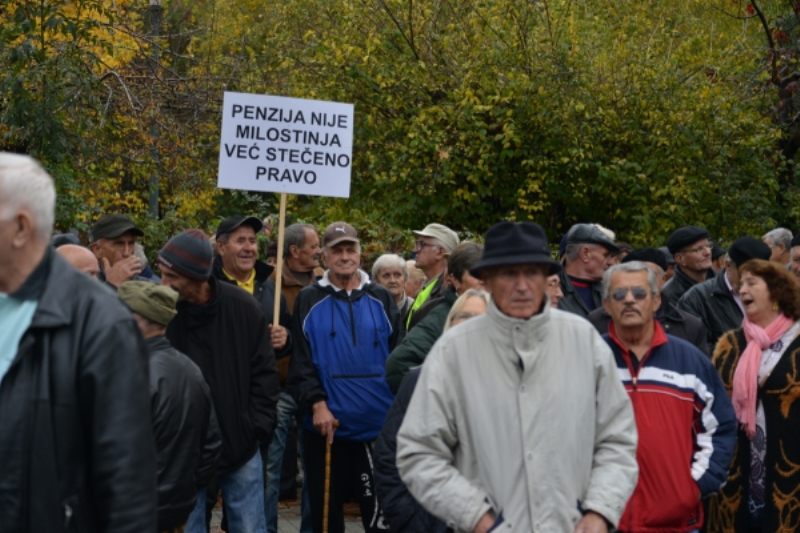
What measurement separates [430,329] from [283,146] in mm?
2307

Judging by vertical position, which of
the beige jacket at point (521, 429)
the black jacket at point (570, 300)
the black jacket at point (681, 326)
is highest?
the black jacket at point (570, 300)

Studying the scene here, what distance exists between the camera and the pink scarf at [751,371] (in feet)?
21.9

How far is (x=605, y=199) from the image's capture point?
15.8 metres

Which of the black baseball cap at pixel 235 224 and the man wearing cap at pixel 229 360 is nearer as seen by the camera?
the man wearing cap at pixel 229 360

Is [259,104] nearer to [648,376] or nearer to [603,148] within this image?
[648,376]

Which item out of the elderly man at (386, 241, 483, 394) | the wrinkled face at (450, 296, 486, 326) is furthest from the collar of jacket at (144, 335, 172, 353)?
the elderly man at (386, 241, 483, 394)

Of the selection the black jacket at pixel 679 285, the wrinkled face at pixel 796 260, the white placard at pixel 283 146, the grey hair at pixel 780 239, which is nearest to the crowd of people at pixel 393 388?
Answer: the white placard at pixel 283 146

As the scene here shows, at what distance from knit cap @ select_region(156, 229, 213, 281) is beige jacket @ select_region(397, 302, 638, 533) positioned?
2415 mm

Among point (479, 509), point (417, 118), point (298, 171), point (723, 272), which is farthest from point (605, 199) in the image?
point (479, 509)

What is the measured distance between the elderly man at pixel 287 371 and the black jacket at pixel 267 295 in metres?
0.31

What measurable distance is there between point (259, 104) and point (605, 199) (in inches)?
326

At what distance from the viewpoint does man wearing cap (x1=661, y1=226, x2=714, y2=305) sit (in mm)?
9781

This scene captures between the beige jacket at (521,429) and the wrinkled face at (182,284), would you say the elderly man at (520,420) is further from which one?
the wrinkled face at (182,284)

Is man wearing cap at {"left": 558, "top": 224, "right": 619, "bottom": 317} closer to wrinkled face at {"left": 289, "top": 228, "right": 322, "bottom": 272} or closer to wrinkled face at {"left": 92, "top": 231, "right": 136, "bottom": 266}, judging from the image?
wrinkled face at {"left": 289, "top": 228, "right": 322, "bottom": 272}
